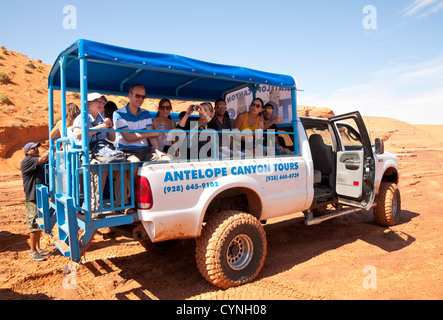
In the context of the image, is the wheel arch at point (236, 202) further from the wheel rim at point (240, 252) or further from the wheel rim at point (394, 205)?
the wheel rim at point (394, 205)

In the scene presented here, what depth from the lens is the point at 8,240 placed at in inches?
215

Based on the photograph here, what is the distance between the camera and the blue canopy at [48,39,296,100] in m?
2.98

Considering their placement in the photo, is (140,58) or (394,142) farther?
(394,142)

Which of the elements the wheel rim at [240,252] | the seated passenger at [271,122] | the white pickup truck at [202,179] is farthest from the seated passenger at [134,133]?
the seated passenger at [271,122]

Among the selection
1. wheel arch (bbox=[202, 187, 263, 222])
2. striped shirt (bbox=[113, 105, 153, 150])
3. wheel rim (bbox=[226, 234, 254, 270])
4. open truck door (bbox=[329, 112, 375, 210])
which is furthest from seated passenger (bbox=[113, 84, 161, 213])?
open truck door (bbox=[329, 112, 375, 210])

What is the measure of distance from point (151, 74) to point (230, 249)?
2683 mm

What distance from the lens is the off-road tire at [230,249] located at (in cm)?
334

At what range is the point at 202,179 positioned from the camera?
3361 mm

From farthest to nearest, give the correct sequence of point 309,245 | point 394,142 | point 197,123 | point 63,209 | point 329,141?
point 394,142
point 329,141
point 309,245
point 197,123
point 63,209

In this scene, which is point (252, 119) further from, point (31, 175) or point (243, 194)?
point (31, 175)

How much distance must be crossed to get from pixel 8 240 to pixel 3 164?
12610 mm
